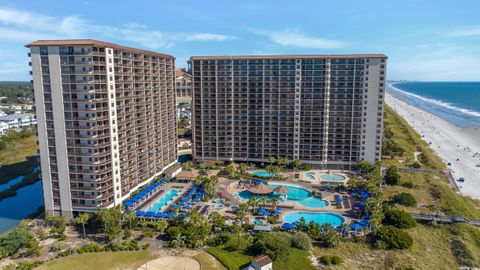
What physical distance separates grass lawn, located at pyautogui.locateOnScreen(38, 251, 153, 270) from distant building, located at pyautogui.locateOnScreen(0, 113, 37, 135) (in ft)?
418

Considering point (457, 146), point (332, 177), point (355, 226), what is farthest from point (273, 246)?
point (457, 146)

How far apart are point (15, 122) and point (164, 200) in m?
126

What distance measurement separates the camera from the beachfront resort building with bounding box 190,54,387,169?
95.6 metres

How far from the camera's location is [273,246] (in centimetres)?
5025

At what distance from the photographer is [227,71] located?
101 metres

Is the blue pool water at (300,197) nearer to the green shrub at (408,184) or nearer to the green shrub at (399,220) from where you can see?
the green shrub at (399,220)

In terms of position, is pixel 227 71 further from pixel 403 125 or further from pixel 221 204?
pixel 403 125

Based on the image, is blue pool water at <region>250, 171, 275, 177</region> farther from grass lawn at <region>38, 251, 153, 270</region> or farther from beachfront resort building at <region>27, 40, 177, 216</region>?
grass lawn at <region>38, 251, 153, 270</region>

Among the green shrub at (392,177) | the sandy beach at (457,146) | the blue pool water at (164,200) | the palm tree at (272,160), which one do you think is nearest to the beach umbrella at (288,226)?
the blue pool water at (164,200)

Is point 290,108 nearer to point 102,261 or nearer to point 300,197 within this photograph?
point 300,197

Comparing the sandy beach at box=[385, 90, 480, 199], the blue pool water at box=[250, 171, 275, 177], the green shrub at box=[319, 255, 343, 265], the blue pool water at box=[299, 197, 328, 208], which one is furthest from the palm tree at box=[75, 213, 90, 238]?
the sandy beach at box=[385, 90, 480, 199]

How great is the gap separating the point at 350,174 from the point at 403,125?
3828 inches

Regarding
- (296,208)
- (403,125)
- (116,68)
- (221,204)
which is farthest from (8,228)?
(403,125)

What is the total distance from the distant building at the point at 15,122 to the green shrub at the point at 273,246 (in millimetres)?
146405
